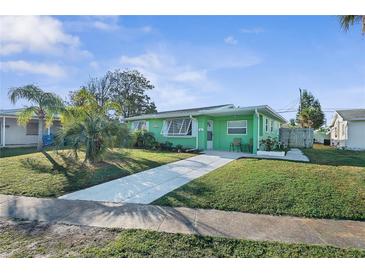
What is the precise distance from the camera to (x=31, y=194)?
17.6ft

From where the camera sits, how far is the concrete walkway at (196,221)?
326 cm

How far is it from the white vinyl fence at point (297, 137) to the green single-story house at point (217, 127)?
6074 millimetres

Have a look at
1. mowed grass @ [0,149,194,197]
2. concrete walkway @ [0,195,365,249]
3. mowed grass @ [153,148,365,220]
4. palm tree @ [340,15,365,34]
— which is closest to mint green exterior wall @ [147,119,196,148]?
mowed grass @ [0,149,194,197]

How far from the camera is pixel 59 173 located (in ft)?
24.4

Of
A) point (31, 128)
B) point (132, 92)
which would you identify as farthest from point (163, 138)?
point (132, 92)

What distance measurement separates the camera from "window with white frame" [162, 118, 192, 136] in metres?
15.4

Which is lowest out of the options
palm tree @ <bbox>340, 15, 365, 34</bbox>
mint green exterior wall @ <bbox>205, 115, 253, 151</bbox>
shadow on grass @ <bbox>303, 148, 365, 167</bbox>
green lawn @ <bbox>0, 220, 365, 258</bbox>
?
green lawn @ <bbox>0, 220, 365, 258</bbox>

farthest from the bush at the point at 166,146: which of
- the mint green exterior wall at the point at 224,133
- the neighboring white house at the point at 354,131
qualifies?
the neighboring white house at the point at 354,131

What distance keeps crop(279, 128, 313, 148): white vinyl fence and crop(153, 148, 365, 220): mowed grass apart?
49.9ft

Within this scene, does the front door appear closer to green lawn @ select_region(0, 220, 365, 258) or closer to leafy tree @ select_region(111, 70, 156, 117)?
green lawn @ select_region(0, 220, 365, 258)

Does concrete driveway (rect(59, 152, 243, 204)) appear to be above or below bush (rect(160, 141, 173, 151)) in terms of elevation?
below

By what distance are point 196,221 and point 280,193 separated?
2.48 m

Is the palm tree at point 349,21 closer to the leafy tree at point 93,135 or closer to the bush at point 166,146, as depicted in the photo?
the leafy tree at point 93,135
